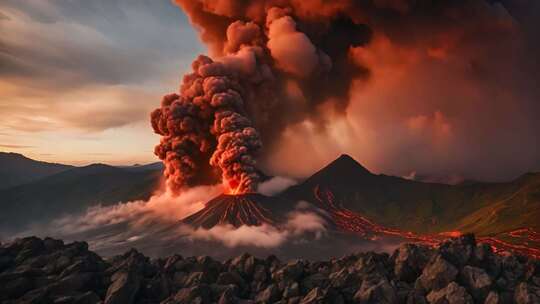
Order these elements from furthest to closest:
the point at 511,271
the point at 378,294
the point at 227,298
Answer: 1. the point at 511,271
2. the point at 227,298
3. the point at 378,294

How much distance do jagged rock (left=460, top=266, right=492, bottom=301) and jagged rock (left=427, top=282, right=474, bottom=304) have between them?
2387 mm

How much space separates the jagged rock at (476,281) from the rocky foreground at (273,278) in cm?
8

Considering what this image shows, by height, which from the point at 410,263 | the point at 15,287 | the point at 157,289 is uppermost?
the point at 410,263

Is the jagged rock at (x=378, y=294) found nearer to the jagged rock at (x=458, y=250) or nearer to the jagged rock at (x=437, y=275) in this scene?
the jagged rock at (x=437, y=275)

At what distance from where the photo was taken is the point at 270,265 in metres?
46.9

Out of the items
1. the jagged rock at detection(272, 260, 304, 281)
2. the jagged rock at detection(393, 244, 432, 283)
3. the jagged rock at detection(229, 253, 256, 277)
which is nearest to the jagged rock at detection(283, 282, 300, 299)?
the jagged rock at detection(272, 260, 304, 281)

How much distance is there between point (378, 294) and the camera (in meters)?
34.8

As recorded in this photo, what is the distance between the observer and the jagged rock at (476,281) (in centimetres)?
3584

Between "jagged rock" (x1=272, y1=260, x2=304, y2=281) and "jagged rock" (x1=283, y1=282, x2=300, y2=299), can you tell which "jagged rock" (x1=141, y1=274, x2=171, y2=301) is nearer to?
"jagged rock" (x1=272, y1=260, x2=304, y2=281)

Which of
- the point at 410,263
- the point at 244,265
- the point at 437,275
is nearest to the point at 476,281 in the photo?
the point at 437,275

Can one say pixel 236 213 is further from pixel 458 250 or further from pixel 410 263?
pixel 410 263

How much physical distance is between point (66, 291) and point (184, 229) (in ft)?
412

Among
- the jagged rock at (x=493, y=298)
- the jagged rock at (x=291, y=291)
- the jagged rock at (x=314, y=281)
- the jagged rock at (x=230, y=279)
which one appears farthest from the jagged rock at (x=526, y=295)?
the jagged rock at (x=230, y=279)

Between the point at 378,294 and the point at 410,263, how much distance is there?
8459mm
